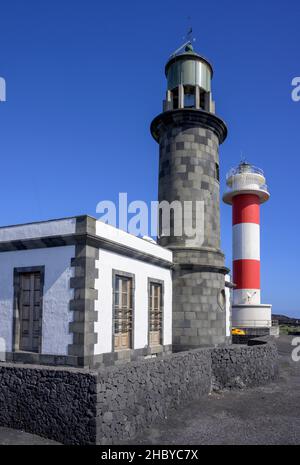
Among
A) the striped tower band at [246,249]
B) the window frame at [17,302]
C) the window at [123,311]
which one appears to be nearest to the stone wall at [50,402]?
the window frame at [17,302]

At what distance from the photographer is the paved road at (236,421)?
747 centimetres

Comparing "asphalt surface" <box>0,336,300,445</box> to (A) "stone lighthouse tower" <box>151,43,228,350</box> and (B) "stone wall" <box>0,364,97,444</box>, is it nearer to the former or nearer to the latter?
(B) "stone wall" <box>0,364,97,444</box>

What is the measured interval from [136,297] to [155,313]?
171 centimetres

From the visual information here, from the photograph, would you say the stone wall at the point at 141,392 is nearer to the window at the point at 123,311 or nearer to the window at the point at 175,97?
the window at the point at 123,311

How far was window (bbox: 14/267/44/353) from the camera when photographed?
36.2 feet

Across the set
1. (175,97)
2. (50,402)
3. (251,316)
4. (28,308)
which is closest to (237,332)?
(251,316)

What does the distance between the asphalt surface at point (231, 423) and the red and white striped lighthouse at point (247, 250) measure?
14483 millimetres

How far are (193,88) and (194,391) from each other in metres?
11.4

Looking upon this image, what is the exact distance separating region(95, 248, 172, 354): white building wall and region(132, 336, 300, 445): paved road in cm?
278

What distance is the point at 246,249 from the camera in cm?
2631

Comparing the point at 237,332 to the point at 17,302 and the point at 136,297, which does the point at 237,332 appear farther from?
the point at 17,302

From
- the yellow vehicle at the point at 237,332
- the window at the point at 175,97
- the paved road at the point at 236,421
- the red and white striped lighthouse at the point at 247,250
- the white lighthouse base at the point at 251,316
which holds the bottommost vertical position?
the paved road at the point at 236,421
